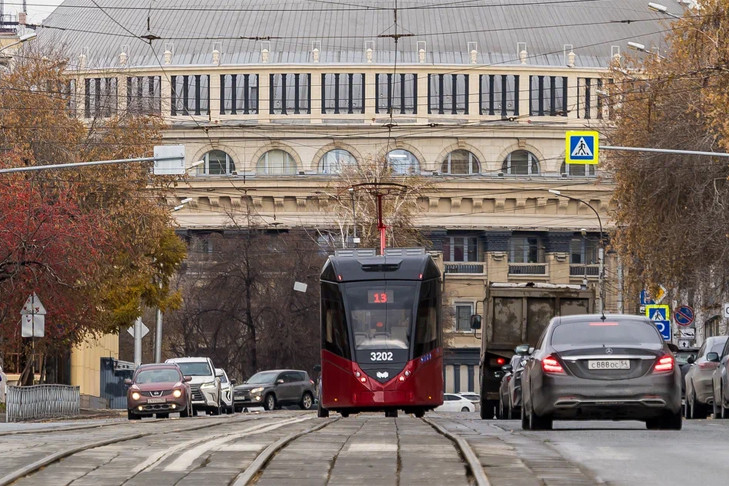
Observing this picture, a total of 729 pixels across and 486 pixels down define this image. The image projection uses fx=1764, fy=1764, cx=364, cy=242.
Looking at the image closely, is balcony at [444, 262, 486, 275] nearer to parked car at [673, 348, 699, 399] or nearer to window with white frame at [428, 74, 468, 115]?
window with white frame at [428, 74, 468, 115]

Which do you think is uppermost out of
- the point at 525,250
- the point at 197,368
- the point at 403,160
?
the point at 403,160

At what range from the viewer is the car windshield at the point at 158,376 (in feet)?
140

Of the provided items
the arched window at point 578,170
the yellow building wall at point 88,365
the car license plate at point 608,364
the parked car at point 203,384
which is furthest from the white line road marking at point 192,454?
the arched window at point 578,170

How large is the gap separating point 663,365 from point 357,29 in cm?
8573

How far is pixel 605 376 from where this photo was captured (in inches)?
807

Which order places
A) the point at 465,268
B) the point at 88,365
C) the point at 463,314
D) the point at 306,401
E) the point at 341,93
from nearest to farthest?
1. the point at 306,401
2. the point at 88,365
3. the point at 463,314
4. the point at 465,268
5. the point at 341,93

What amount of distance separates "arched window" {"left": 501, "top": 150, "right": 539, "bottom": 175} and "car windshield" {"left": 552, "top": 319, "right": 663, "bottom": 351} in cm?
8192

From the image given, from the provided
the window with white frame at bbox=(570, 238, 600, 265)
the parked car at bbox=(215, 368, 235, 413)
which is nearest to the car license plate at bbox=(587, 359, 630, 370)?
the parked car at bbox=(215, 368, 235, 413)

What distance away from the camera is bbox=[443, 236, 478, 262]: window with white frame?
10406cm

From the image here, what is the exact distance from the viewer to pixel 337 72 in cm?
10519

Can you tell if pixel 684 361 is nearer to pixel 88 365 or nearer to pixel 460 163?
pixel 88 365

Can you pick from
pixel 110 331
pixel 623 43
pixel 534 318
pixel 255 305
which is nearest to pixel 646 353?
pixel 534 318

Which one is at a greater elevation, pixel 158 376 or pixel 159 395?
pixel 158 376

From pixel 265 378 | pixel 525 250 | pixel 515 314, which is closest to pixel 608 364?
pixel 515 314
